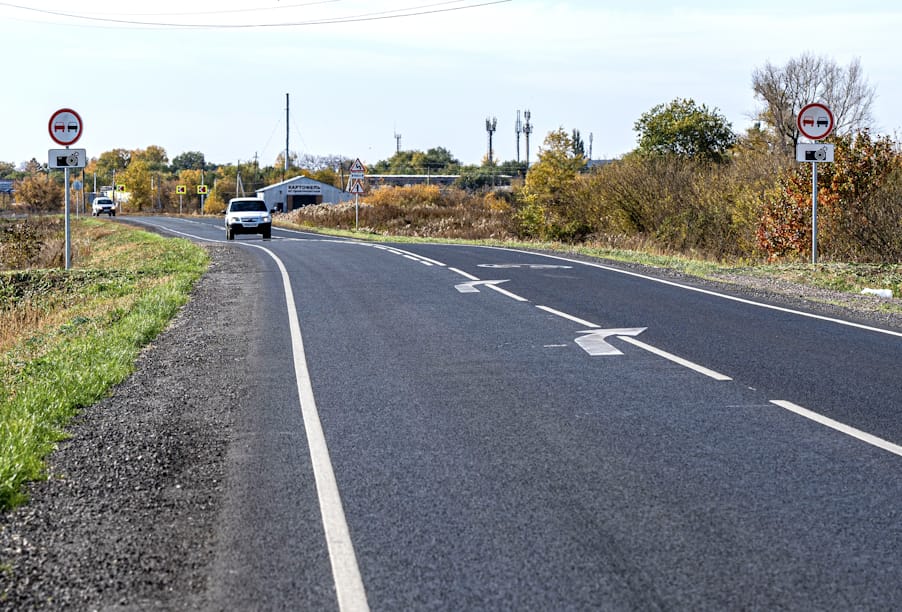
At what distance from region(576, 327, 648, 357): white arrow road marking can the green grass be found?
177 inches

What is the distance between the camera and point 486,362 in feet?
30.3

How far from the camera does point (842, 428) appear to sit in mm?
6559

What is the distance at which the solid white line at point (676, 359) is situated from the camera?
8464 millimetres

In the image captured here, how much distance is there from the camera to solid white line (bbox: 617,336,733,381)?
27.8 feet

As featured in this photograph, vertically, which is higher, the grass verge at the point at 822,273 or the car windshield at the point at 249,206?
the car windshield at the point at 249,206

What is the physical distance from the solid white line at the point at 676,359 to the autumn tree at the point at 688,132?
45.1m

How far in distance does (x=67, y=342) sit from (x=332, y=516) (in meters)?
7.63

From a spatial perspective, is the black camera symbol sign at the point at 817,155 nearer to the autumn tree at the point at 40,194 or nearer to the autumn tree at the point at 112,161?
the autumn tree at the point at 40,194

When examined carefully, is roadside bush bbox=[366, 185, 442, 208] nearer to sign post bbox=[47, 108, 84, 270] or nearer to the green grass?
the green grass

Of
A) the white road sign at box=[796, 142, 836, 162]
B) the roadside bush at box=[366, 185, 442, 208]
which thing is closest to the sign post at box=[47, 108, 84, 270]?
the white road sign at box=[796, 142, 836, 162]

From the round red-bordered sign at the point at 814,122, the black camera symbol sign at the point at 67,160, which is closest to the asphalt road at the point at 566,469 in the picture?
the round red-bordered sign at the point at 814,122

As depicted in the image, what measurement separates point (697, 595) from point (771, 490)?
5.04ft

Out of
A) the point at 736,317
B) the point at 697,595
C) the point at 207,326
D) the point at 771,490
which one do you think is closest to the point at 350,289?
the point at 207,326

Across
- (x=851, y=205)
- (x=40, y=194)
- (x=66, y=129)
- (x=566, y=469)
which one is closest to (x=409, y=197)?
(x=40, y=194)
